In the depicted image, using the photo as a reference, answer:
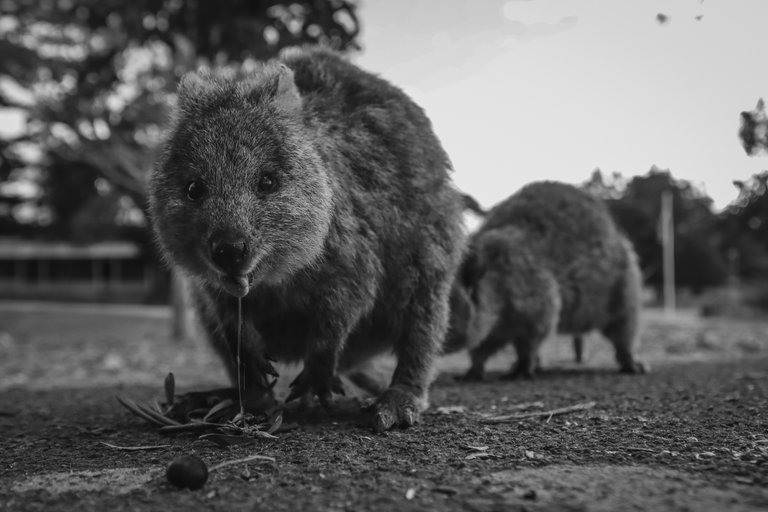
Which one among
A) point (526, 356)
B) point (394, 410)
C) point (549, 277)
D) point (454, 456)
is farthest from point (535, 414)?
point (549, 277)

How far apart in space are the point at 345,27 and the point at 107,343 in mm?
10427

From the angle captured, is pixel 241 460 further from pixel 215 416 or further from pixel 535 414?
pixel 535 414

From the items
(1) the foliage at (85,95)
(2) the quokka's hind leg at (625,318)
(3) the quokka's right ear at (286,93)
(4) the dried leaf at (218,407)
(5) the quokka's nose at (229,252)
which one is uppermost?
(1) the foliage at (85,95)

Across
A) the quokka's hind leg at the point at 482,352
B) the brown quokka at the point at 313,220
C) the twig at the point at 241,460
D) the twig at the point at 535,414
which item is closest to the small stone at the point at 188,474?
the twig at the point at 241,460

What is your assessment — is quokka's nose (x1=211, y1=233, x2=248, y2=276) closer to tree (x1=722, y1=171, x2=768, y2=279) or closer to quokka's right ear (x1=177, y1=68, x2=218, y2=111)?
quokka's right ear (x1=177, y1=68, x2=218, y2=111)

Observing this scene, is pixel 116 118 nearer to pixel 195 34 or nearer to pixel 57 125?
pixel 57 125

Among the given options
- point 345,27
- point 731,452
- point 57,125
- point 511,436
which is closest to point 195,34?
point 345,27

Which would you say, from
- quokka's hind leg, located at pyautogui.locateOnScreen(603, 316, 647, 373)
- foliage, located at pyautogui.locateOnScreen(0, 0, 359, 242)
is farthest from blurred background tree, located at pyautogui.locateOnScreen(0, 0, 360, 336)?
quokka's hind leg, located at pyautogui.locateOnScreen(603, 316, 647, 373)

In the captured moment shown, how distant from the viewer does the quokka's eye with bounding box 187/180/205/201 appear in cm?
286

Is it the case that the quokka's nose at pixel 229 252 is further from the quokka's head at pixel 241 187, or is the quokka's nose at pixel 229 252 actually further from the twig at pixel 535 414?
the twig at pixel 535 414

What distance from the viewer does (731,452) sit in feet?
8.39

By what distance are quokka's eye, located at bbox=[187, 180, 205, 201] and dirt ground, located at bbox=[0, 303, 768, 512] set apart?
102 cm

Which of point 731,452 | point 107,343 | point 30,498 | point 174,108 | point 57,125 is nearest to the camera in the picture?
point 30,498

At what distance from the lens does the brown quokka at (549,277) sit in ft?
19.1
